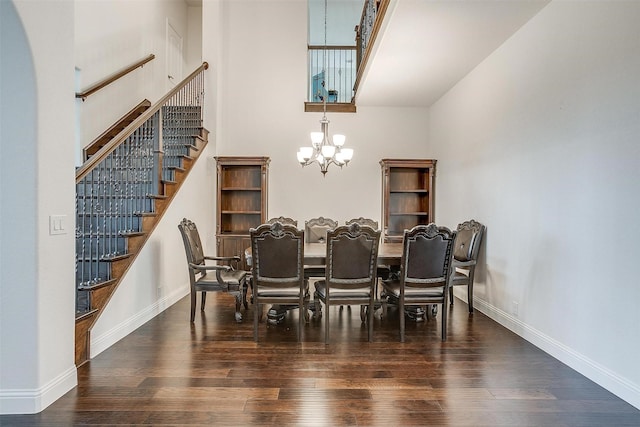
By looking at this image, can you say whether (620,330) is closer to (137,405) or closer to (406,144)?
(137,405)

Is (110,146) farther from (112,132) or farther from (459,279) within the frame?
(459,279)

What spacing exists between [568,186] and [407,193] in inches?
133

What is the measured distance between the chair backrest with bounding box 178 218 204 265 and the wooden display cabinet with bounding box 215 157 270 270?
1378 millimetres

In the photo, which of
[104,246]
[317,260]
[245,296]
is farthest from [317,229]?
[104,246]

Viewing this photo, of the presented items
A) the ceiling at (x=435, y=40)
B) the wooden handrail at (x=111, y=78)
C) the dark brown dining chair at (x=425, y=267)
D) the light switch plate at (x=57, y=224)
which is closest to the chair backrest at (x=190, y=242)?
the light switch plate at (x=57, y=224)

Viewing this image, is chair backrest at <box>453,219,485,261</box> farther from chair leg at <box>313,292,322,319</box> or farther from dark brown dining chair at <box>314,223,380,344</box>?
chair leg at <box>313,292,322,319</box>

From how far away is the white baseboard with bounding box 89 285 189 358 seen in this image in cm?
294

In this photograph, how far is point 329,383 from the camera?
2.48 metres

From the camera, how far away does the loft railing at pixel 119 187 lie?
9.78 ft

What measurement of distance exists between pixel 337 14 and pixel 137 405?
324 inches

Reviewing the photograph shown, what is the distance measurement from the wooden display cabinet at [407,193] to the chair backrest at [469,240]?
1.42 m

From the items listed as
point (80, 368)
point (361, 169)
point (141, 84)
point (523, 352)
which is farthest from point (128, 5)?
point (523, 352)

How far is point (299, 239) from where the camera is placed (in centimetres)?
318

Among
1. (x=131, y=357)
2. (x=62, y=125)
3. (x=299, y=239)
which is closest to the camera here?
(x=62, y=125)
